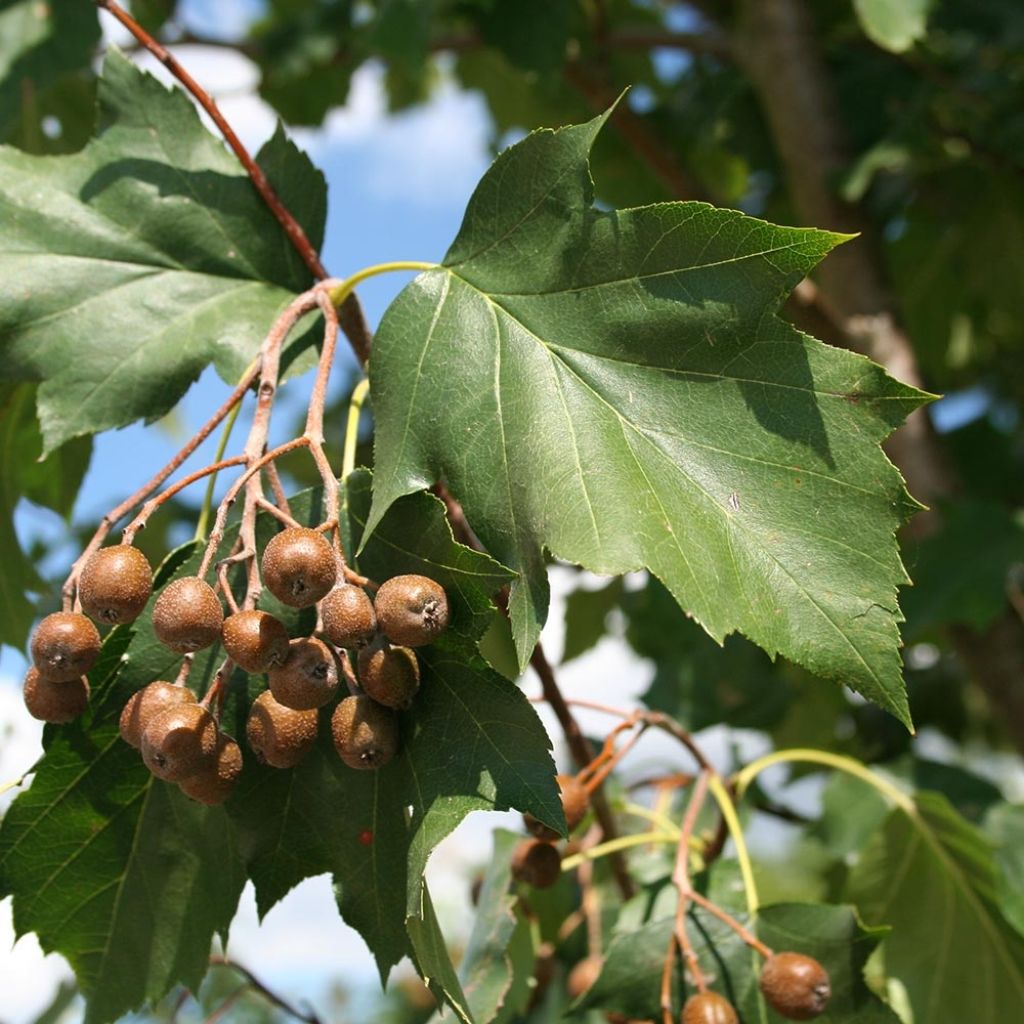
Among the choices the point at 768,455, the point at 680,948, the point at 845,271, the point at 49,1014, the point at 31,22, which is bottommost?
the point at 49,1014

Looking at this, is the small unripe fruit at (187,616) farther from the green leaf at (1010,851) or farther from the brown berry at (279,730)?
the green leaf at (1010,851)

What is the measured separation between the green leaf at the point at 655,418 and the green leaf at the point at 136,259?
358 millimetres

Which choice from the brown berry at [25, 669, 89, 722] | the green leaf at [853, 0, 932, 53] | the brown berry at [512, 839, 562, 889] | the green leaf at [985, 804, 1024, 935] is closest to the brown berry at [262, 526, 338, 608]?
the brown berry at [25, 669, 89, 722]

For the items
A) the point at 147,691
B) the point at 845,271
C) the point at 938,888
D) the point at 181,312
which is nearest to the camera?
the point at 147,691

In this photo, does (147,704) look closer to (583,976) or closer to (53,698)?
(53,698)

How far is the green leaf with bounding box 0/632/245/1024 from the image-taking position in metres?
1.51

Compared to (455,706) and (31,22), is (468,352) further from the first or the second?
(31,22)

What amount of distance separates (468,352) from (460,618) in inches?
12.8

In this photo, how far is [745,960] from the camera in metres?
1.81

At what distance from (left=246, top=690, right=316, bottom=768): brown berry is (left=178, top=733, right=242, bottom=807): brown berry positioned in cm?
3

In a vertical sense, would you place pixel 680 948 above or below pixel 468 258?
below

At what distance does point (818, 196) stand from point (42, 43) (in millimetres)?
1862

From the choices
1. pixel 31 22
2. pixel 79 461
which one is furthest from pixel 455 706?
pixel 31 22

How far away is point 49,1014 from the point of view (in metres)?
2.75
